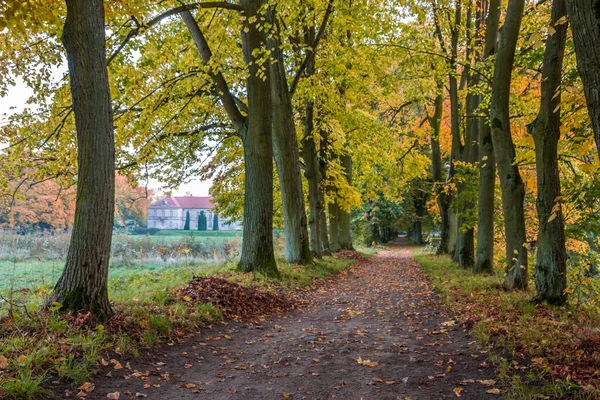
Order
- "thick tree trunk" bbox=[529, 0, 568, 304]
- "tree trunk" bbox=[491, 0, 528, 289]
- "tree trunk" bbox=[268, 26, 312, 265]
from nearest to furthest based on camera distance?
"thick tree trunk" bbox=[529, 0, 568, 304] → "tree trunk" bbox=[491, 0, 528, 289] → "tree trunk" bbox=[268, 26, 312, 265]

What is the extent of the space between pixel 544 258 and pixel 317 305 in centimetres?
447

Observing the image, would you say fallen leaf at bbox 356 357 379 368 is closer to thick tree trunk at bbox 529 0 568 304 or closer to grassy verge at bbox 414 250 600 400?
grassy verge at bbox 414 250 600 400

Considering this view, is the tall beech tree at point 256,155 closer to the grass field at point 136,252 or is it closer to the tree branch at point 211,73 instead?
the tree branch at point 211,73

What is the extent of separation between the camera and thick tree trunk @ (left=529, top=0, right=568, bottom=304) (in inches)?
273

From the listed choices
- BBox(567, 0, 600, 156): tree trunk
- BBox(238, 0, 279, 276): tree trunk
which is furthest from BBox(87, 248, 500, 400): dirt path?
BBox(238, 0, 279, 276): tree trunk

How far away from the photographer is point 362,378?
460 cm

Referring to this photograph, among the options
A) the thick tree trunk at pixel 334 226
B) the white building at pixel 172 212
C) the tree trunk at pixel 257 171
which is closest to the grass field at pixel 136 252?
the thick tree trunk at pixel 334 226

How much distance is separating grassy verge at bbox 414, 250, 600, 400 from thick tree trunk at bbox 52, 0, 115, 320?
470cm

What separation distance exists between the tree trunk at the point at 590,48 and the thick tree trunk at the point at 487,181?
8.77 metres

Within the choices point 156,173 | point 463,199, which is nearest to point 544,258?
point 463,199

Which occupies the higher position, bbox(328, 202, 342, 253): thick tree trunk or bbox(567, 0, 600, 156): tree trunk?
→ bbox(567, 0, 600, 156): tree trunk

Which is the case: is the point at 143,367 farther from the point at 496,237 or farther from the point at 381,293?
the point at 496,237

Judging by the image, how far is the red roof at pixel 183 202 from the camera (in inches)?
3578

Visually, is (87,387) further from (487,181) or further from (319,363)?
(487,181)
